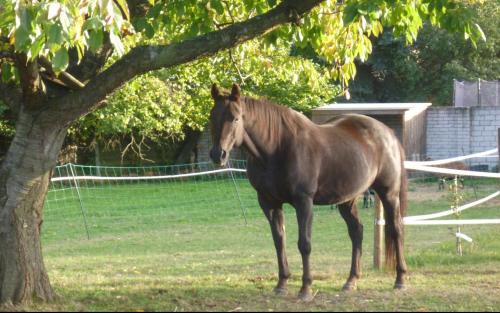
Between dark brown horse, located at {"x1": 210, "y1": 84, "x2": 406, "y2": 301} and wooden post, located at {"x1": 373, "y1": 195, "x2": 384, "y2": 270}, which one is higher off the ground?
dark brown horse, located at {"x1": 210, "y1": 84, "x2": 406, "y2": 301}

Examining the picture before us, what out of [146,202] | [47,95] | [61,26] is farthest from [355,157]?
[146,202]

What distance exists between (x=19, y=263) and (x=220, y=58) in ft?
18.9

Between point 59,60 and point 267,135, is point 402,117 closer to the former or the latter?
point 267,135

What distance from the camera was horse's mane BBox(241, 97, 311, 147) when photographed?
24.7 feet

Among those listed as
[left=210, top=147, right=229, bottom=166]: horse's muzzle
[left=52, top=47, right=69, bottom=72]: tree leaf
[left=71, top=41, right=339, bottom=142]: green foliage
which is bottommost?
[left=71, top=41, right=339, bottom=142]: green foliage

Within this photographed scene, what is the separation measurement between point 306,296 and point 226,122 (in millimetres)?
1718

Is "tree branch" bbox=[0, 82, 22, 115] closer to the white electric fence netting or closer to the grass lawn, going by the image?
the grass lawn

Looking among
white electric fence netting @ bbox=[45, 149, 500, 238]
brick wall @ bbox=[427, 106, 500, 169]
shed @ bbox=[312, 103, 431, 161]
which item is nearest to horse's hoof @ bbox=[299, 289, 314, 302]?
white electric fence netting @ bbox=[45, 149, 500, 238]

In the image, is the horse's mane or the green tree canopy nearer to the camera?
the green tree canopy

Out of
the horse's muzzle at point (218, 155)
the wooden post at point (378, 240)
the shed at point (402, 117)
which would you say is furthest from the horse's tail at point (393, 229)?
the shed at point (402, 117)

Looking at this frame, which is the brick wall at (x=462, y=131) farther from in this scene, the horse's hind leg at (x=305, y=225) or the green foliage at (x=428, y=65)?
the horse's hind leg at (x=305, y=225)

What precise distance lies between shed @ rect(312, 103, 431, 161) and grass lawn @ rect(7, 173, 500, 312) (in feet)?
22.5

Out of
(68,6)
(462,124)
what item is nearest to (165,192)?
(462,124)

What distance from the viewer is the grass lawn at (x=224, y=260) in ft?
23.7
